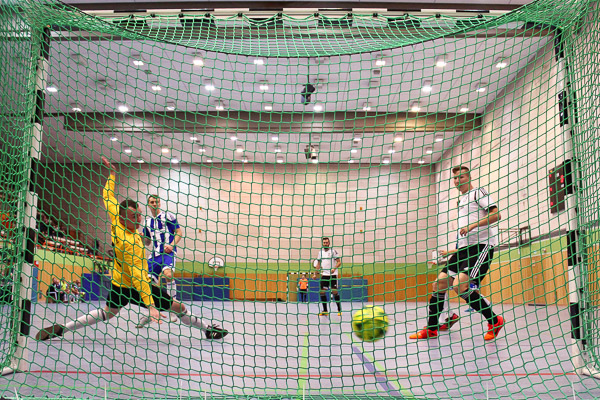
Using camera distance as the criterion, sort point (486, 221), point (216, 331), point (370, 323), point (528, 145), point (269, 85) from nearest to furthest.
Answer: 1. point (370, 323)
2. point (216, 331)
3. point (486, 221)
4. point (528, 145)
5. point (269, 85)

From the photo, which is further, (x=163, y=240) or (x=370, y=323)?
(x=163, y=240)

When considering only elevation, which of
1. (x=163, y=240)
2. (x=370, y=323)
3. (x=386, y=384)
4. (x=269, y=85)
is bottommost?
(x=386, y=384)

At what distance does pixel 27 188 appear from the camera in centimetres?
308

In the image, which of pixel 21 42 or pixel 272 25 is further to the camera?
pixel 272 25

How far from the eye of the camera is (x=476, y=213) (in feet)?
14.1

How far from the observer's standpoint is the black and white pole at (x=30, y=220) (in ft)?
9.40

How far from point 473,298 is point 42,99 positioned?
407 cm

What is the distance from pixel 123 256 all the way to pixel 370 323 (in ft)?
6.97

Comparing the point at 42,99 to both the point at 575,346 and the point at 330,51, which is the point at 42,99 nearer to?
the point at 330,51

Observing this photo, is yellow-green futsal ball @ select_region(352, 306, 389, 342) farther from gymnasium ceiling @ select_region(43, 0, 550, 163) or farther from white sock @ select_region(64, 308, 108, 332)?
white sock @ select_region(64, 308, 108, 332)

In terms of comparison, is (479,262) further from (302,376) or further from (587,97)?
(302,376)

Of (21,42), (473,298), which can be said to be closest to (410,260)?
(473,298)

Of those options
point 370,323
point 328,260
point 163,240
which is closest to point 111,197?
point 163,240

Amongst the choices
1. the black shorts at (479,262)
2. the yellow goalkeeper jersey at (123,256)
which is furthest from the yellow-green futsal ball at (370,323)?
the yellow goalkeeper jersey at (123,256)
